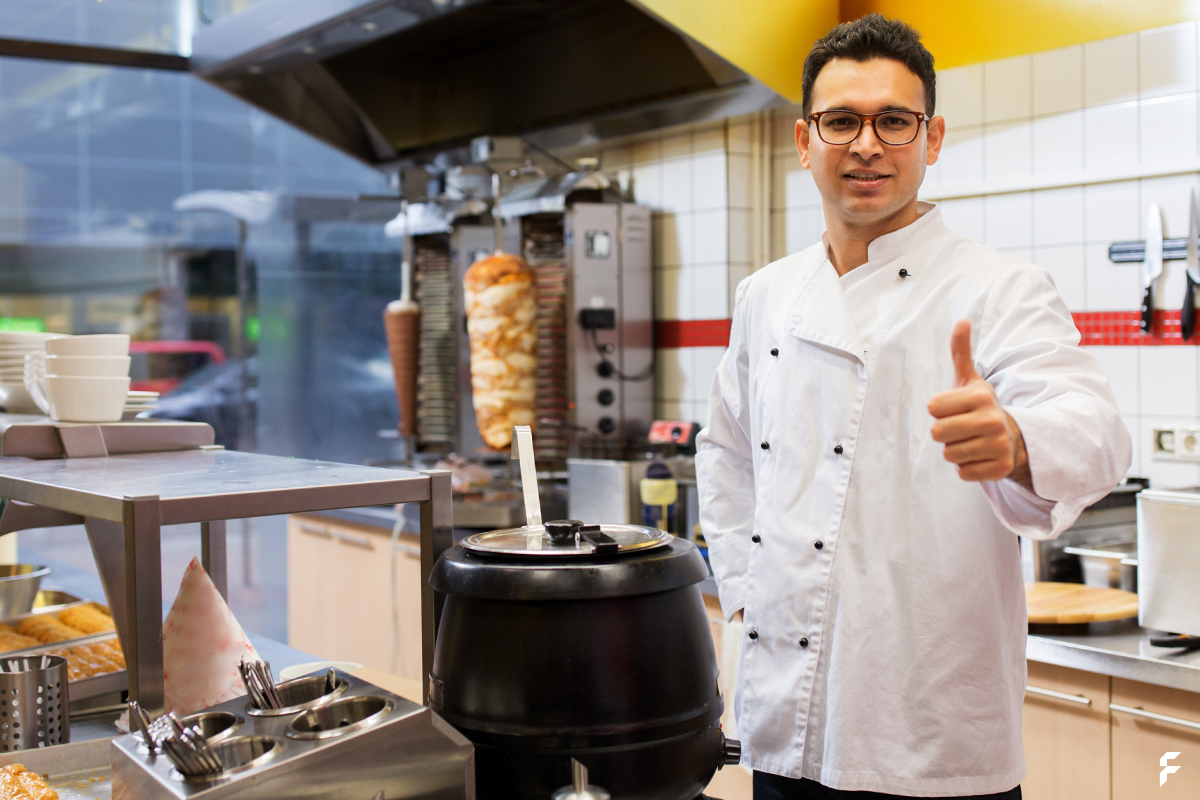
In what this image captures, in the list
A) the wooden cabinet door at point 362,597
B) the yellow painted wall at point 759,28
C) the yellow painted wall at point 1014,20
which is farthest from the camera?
the wooden cabinet door at point 362,597

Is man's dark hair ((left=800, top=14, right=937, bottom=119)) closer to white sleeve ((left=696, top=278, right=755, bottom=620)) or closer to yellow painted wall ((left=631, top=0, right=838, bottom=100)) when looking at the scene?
white sleeve ((left=696, top=278, right=755, bottom=620))

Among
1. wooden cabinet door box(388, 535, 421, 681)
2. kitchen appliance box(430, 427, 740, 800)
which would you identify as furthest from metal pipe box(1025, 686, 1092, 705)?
wooden cabinet door box(388, 535, 421, 681)

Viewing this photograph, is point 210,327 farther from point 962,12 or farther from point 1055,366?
point 1055,366

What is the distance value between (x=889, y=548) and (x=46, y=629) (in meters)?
1.47

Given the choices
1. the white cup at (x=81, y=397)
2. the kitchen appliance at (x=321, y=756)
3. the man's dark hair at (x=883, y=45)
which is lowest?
the kitchen appliance at (x=321, y=756)

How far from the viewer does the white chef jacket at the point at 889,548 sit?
138cm

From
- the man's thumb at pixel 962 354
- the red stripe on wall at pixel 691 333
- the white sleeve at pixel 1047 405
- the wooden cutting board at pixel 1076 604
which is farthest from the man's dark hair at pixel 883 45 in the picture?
the red stripe on wall at pixel 691 333

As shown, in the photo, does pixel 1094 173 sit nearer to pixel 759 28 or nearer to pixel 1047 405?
pixel 759 28

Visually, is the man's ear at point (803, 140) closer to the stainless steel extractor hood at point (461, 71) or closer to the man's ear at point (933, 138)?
the man's ear at point (933, 138)

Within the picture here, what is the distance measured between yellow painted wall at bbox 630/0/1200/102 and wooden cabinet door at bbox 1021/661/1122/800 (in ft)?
5.82

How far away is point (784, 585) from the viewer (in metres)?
1.49

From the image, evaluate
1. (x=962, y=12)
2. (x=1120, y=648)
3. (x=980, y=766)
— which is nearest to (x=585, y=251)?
(x=962, y=12)

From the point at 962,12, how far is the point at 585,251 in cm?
147

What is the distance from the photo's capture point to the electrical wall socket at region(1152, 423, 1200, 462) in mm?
2648
